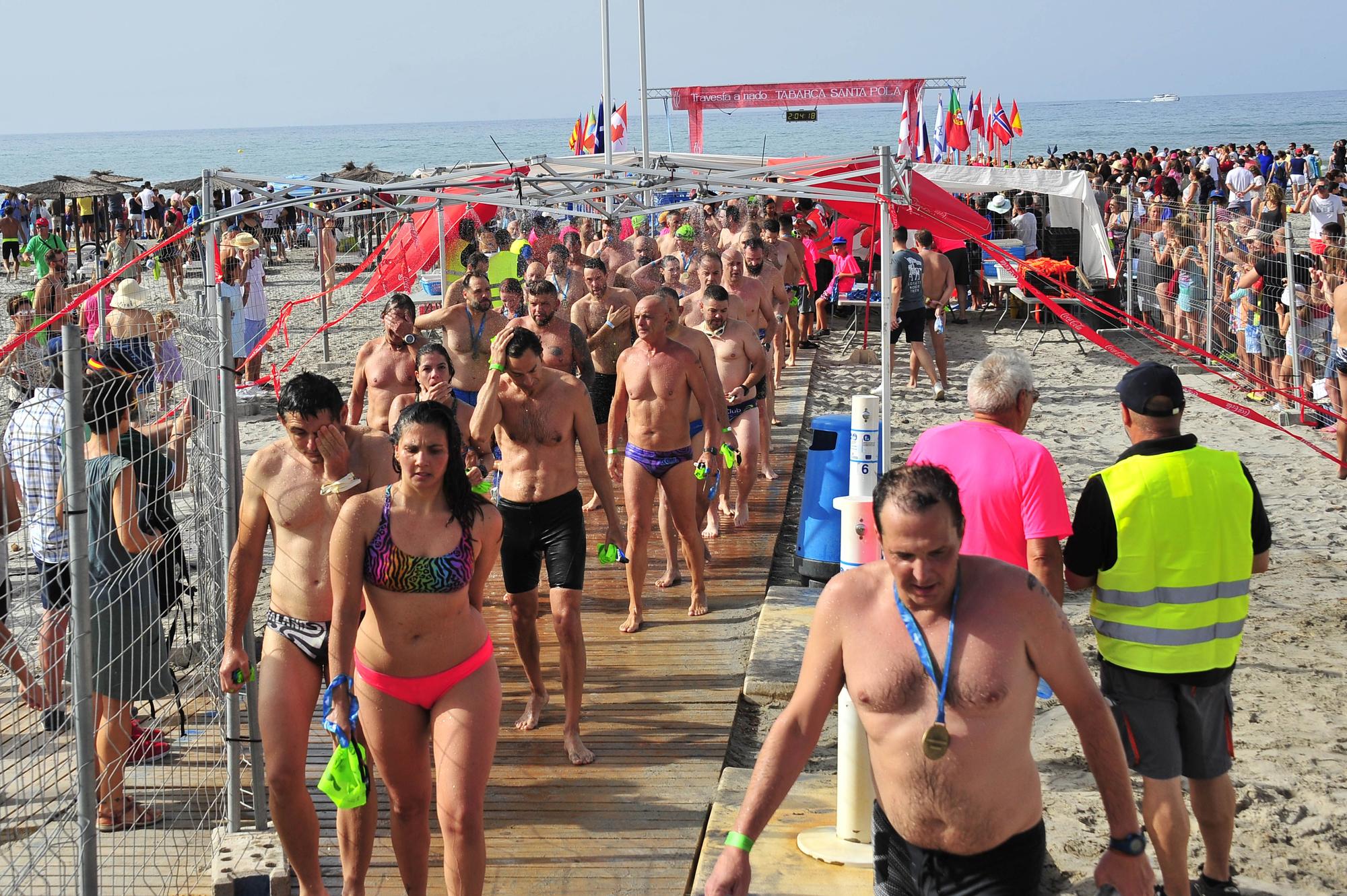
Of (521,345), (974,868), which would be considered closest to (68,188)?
(521,345)

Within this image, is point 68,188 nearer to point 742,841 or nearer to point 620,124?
point 620,124

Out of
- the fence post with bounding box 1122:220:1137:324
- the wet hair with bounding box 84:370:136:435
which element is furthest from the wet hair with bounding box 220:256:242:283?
the fence post with bounding box 1122:220:1137:324

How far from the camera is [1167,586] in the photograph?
3.83m

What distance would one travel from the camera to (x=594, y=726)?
19.3 ft

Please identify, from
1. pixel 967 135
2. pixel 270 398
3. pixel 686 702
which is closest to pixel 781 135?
pixel 967 135

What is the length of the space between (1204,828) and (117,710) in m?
3.71

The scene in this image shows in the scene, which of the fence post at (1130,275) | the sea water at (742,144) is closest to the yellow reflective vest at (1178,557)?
the fence post at (1130,275)

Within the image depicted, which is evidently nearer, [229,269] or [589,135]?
[229,269]

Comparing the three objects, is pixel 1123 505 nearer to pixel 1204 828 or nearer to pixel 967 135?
pixel 1204 828

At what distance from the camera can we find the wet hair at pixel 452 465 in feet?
13.0

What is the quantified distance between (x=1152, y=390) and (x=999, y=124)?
1103 inches

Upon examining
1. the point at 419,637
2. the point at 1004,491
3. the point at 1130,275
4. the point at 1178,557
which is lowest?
the point at 419,637

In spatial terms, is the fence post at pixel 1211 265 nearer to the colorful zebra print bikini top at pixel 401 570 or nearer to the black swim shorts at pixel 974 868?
the colorful zebra print bikini top at pixel 401 570

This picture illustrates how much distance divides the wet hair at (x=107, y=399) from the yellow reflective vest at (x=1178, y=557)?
3.28 m
